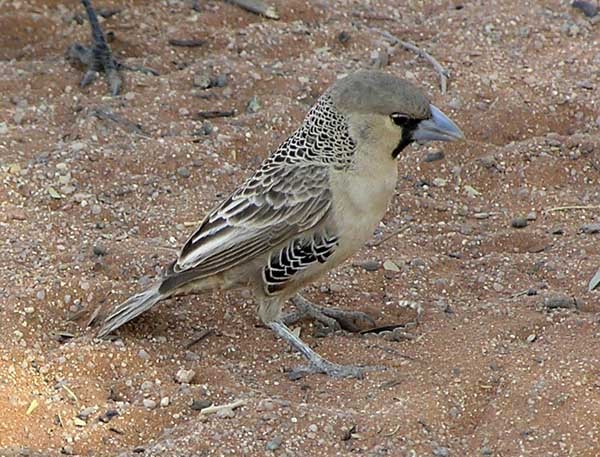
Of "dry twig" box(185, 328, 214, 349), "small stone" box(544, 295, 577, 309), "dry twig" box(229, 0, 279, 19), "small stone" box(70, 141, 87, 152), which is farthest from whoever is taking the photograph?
"dry twig" box(229, 0, 279, 19)

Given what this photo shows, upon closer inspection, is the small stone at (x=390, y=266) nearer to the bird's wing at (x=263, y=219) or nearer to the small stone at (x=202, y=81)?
the bird's wing at (x=263, y=219)

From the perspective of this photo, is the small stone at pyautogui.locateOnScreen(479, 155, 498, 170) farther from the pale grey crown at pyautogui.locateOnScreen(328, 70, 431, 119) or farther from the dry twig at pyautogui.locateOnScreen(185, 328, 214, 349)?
the dry twig at pyautogui.locateOnScreen(185, 328, 214, 349)

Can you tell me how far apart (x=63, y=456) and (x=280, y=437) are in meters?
0.90

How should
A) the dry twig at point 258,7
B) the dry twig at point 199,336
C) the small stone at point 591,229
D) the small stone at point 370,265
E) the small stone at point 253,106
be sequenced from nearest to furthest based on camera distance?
1. the dry twig at point 199,336
2. the small stone at point 370,265
3. the small stone at point 591,229
4. the small stone at point 253,106
5. the dry twig at point 258,7

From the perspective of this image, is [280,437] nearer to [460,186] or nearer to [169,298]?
[169,298]

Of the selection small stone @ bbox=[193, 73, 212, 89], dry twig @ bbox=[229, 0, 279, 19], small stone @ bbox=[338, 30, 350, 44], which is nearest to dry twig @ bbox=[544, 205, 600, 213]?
small stone @ bbox=[338, 30, 350, 44]

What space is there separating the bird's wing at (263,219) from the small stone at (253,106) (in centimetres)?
204

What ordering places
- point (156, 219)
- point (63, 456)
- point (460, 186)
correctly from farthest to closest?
point (460, 186) < point (156, 219) < point (63, 456)

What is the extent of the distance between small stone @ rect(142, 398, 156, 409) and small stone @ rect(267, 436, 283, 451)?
635 millimetres

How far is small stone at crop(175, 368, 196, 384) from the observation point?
18.9 feet

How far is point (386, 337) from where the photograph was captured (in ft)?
20.1

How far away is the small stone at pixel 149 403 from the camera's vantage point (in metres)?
5.53

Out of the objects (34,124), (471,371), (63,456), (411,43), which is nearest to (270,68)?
(411,43)

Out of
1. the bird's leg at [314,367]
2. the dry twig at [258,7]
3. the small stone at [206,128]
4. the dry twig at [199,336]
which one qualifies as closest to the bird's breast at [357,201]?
the bird's leg at [314,367]
